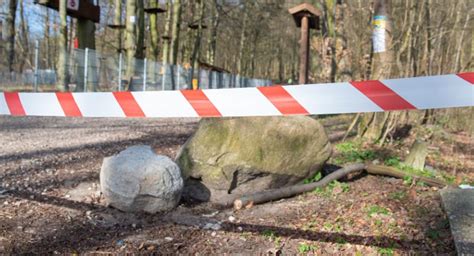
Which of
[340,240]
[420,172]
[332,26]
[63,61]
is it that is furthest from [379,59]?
[63,61]

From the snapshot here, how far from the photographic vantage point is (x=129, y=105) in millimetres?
3115

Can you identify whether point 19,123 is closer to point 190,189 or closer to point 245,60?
point 190,189

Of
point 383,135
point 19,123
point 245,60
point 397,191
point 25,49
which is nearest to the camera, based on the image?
point 397,191

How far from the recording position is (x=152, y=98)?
3.05 metres

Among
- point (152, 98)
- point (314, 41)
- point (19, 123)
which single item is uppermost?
point (314, 41)

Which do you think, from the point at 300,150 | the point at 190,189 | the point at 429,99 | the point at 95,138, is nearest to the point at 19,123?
the point at 95,138

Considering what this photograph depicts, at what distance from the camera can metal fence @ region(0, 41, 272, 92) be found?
17359 millimetres

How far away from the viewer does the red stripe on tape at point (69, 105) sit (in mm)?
3297

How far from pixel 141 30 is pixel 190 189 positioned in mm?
16361

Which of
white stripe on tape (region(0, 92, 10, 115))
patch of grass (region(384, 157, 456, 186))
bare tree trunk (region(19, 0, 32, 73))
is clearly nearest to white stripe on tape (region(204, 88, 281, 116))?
white stripe on tape (region(0, 92, 10, 115))

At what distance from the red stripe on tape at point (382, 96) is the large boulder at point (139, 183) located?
90.8 inches

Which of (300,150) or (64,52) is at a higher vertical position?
(64,52)

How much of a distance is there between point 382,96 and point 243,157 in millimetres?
2609

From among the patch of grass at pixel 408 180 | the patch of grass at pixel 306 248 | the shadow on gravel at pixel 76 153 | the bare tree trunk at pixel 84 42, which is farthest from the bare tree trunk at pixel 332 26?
the patch of grass at pixel 306 248
